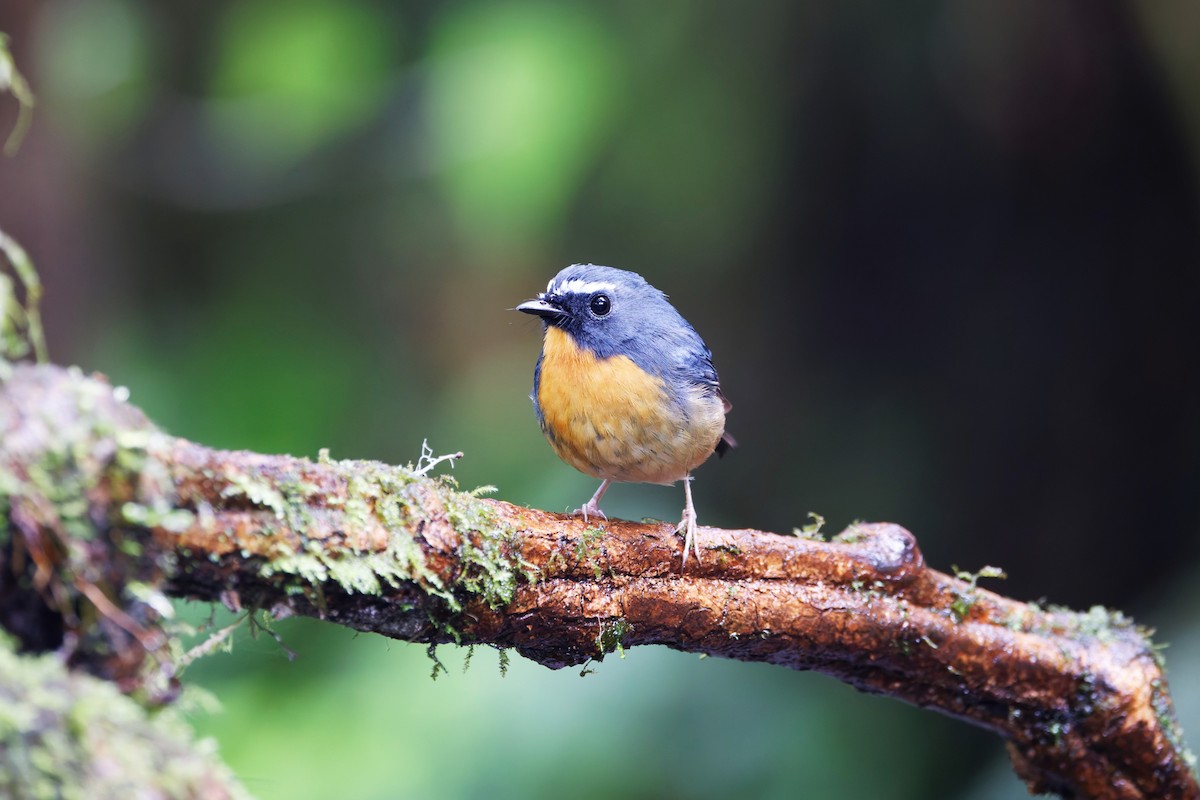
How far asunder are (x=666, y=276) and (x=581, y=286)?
159 inches

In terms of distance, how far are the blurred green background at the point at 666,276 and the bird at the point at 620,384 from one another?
73.8 inches

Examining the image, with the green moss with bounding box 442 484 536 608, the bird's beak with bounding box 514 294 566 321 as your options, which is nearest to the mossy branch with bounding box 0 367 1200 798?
the green moss with bounding box 442 484 536 608

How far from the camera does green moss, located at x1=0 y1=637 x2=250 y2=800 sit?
50.8 inches

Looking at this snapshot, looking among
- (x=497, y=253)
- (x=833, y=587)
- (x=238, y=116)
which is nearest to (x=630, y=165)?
(x=497, y=253)

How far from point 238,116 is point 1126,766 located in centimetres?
583

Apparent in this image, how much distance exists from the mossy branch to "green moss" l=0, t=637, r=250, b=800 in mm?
79

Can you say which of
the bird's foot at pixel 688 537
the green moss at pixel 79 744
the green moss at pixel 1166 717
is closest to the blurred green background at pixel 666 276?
the green moss at pixel 1166 717

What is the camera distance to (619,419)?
3041 mm

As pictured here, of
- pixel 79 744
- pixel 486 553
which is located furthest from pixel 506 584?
pixel 79 744

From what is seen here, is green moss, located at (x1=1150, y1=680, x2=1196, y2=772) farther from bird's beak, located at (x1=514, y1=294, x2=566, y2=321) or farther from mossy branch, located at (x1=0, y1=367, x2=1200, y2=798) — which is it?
bird's beak, located at (x1=514, y1=294, x2=566, y2=321)

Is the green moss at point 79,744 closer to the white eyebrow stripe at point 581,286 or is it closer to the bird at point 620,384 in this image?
the bird at point 620,384

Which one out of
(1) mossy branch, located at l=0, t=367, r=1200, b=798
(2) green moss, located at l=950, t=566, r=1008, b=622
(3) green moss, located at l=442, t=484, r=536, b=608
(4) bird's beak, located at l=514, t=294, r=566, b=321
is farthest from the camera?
(4) bird's beak, located at l=514, t=294, r=566, b=321

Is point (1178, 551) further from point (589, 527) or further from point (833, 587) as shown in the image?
point (589, 527)

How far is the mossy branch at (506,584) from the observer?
1438 millimetres
